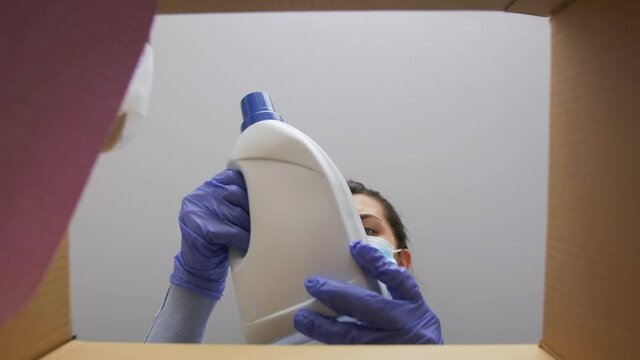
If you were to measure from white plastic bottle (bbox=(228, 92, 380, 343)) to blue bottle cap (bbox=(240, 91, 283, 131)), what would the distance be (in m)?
0.03

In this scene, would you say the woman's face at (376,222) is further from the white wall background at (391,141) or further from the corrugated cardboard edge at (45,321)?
the corrugated cardboard edge at (45,321)

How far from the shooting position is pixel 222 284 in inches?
32.4

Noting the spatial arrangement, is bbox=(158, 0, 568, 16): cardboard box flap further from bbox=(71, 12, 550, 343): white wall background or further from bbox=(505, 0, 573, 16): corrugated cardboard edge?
bbox=(71, 12, 550, 343): white wall background

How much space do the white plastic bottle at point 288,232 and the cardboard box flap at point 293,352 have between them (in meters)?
0.09

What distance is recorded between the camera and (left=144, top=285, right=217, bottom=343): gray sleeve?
0.81 m

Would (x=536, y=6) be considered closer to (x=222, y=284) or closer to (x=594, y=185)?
(x=594, y=185)

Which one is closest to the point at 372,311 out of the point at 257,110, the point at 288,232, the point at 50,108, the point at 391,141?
the point at 288,232

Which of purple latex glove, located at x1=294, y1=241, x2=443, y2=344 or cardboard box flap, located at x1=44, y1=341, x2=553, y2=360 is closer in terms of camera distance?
cardboard box flap, located at x1=44, y1=341, x2=553, y2=360

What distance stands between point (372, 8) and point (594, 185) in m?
0.20

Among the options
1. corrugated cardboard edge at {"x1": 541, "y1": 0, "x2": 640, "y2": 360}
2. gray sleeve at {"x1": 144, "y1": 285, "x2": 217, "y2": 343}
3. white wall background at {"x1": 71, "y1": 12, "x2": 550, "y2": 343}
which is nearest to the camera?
corrugated cardboard edge at {"x1": 541, "y1": 0, "x2": 640, "y2": 360}

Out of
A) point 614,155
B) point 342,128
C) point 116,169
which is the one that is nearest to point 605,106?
point 614,155

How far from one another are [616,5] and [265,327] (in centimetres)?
42

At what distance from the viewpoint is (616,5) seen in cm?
30

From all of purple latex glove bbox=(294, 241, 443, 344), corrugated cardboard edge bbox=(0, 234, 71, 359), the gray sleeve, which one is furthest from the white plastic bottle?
the gray sleeve
